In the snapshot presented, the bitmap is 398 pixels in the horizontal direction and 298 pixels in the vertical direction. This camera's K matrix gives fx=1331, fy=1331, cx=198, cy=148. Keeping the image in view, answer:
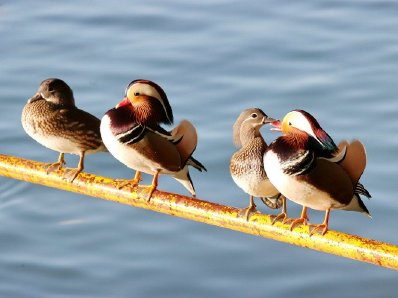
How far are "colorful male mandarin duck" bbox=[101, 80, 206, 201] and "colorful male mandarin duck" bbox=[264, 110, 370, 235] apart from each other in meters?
0.44

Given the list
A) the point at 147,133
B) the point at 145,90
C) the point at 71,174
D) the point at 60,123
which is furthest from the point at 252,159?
the point at 60,123

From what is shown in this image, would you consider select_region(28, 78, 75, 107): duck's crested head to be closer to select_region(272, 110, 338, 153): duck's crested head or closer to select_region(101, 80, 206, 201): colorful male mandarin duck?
select_region(101, 80, 206, 201): colorful male mandarin duck

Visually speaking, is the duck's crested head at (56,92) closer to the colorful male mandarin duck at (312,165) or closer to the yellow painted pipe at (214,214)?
the yellow painted pipe at (214,214)

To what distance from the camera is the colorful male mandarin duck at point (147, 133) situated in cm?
521

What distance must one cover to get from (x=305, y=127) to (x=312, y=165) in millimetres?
184

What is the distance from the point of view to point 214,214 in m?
5.22

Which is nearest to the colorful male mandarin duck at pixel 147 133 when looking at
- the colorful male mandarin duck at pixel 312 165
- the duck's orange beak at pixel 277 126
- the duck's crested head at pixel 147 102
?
the duck's crested head at pixel 147 102

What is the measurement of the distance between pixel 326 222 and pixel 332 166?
0.71 feet

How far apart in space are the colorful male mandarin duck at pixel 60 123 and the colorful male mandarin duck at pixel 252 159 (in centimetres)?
72

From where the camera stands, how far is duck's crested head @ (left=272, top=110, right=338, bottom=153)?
15.9 feet

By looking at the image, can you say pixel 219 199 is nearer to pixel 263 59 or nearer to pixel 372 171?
pixel 372 171

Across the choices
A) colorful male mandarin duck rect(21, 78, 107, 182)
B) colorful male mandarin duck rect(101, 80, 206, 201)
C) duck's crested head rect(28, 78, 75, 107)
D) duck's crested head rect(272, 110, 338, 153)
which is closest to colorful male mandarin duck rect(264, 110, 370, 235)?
duck's crested head rect(272, 110, 338, 153)

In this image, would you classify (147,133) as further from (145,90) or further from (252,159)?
(252,159)

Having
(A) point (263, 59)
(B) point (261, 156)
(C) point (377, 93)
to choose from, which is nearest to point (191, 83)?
(A) point (263, 59)
